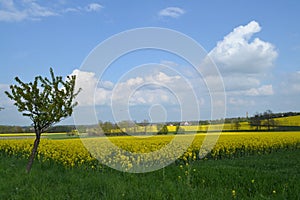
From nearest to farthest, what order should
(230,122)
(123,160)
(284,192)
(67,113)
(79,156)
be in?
(284,192) < (67,113) < (123,160) < (79,156) < (230,122)

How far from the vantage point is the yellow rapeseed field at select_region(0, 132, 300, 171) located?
36.1ft

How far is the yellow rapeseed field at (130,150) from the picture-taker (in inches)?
433

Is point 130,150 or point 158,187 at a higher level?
point 130,150

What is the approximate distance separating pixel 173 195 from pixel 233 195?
109 centimetres

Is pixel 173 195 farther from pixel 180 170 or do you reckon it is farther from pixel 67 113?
pixel 67 113

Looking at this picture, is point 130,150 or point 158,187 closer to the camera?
point 158,187

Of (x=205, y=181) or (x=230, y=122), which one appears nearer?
(x=205, y=181)

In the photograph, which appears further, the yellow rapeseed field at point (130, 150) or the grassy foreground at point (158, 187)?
the yellow rapeseed field at point (130, 150)

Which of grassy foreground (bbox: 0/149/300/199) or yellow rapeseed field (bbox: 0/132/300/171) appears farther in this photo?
yellow rapeseed field (bbox: 0/132/300/171)

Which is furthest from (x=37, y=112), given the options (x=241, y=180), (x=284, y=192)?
(x=284, y=192)

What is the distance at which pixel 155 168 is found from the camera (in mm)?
9359

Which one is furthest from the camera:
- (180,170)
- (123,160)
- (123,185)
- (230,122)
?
(230,122)

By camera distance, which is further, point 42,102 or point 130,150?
point 130,150

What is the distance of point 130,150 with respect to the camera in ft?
44.7
